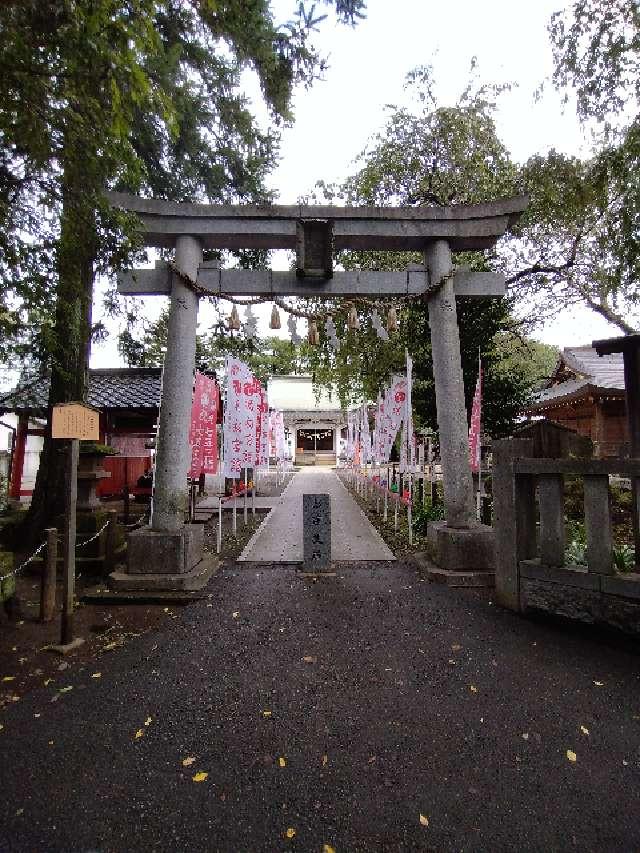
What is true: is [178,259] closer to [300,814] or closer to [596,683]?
[300,814]

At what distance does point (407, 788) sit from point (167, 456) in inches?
183

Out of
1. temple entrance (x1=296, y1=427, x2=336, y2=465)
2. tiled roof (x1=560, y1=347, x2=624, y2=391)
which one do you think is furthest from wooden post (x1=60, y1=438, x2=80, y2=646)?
temple entrance (x1=296, y1=427, x2=336, y2=465)

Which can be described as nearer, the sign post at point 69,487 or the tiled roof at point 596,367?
the sign post at point 69,487

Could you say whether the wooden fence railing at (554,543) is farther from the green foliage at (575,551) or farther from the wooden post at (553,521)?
the green foliage at (575,551)

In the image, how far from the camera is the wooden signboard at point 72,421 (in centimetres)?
437

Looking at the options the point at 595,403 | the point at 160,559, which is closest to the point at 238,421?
the point at 160,559

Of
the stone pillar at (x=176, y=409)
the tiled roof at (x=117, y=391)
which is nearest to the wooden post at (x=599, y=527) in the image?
the stone pillar at (x=176, y=409)

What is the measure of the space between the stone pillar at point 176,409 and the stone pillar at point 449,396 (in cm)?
344

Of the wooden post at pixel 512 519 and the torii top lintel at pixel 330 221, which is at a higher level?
the torii top lintel at pixel 330 221

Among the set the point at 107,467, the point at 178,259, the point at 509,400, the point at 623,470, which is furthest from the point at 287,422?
the point at 623,470

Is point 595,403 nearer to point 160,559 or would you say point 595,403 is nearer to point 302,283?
point 302,283

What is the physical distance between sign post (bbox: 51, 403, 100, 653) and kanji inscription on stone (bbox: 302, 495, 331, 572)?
10.2 feet

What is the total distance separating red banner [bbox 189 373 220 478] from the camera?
7801 millimetres

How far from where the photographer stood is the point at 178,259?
633cm
